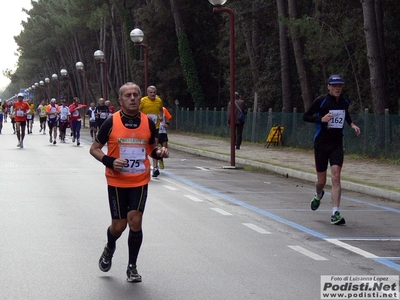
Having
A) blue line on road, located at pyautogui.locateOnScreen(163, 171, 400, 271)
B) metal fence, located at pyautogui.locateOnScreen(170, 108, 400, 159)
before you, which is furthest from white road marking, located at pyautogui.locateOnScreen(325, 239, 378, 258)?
metal fence, located at pyautogui.locateOnScreen(170, 108, 400, 159)

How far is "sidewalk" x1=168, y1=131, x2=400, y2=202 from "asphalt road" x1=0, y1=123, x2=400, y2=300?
0.59 meters

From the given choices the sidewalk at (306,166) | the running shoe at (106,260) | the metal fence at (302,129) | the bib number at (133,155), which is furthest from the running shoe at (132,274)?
the metal fence at (302,129)

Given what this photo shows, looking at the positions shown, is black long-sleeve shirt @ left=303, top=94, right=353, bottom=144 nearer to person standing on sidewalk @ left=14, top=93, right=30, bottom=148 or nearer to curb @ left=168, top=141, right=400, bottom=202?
curb @ left=168, top=141, right=400, bottom=202

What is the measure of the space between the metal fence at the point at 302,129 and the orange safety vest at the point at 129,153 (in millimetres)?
17455

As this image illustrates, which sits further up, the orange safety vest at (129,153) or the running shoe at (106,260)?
the orange safety vest at (129,153)

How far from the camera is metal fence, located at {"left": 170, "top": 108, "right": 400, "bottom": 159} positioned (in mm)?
25531

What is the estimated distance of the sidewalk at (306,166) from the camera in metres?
17.0

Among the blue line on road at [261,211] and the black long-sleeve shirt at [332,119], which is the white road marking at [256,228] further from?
the black long-sleeve shirt at [332,119]

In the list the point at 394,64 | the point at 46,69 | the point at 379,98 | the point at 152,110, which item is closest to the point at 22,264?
the point at 152,110

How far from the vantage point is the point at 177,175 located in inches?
807

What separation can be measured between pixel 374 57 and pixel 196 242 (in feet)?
60.6

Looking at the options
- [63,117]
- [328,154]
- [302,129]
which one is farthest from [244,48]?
[328,154]

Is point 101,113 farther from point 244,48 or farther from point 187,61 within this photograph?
point 244,48

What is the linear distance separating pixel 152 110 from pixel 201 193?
3.25m
